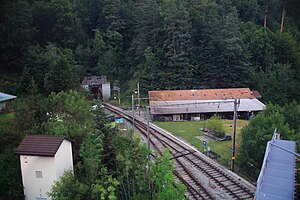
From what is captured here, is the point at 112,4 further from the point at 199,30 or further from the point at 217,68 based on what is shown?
the point at 217,68

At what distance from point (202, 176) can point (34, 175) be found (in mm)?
9959

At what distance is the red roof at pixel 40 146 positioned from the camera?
507 inches

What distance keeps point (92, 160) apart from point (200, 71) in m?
31.2

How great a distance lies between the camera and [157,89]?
132 ft

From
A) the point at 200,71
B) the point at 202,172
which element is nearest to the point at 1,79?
the point at 200,71

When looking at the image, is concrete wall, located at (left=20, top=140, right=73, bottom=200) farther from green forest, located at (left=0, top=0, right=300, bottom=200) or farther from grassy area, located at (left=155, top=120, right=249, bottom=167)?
green forest, located at (left=0, top=0, right=300, bottom=200)

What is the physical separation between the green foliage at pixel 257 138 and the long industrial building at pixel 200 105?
10225 millimetres

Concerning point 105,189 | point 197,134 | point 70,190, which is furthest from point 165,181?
point 197,134

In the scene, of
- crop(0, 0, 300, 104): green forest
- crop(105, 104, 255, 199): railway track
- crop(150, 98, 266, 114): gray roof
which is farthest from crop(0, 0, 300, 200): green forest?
crop(105, 104, 255, 199): railway track

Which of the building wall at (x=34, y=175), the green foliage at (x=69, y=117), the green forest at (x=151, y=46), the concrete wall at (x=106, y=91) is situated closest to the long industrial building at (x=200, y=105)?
the green forest at (x=151, y=46)

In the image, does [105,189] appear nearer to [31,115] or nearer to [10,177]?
[10,177]

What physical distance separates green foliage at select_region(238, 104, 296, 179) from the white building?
37.5ft

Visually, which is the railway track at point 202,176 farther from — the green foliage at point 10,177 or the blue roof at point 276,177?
the green foliage at point 10,177

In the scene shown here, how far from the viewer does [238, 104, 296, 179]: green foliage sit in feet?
62.3
